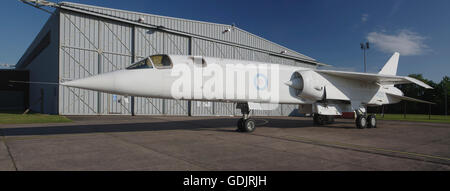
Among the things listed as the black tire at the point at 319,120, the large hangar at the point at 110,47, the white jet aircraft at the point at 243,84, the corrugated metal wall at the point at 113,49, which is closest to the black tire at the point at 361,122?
the white jet aircraft at the point at 243,84

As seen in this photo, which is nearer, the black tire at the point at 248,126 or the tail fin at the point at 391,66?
the black tire at the point at 248,126

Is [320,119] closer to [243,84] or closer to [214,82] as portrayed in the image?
[243,84]

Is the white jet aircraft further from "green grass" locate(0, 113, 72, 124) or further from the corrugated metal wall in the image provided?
the corrugated metal wall

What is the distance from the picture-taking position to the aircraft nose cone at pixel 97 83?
21.1 ft

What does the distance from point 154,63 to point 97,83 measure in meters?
1.72

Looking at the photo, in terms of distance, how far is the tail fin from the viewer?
15289mm

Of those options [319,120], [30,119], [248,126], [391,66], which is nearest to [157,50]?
[30,119]

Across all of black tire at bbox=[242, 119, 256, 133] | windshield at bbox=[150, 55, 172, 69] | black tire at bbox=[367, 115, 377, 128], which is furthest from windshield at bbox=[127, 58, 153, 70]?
black tire at bbox=[367, 115, 377, 128]

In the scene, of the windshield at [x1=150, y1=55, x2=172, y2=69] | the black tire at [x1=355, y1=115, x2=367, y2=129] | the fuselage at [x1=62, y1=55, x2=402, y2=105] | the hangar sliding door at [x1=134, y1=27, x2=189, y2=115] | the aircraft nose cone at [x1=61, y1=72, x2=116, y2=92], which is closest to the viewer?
the aircraft nose cone at [x1=61, y1=72, x2=116, y2=92]

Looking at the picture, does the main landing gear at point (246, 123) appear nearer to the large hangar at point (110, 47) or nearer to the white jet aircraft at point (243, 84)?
the white jet aircraft at point (243, 84)

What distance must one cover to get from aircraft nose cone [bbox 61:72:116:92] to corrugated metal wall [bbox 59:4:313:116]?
13048 mm

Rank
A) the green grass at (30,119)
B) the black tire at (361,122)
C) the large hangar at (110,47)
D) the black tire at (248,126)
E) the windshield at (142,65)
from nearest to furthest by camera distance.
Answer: the windshield at (142,65) → the black tire at (248,126) → the black tire at (361,122) → the green grass at (30,119) → the large hangar at (110,47)

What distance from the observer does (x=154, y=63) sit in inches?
295
